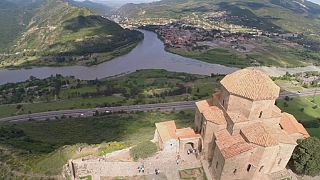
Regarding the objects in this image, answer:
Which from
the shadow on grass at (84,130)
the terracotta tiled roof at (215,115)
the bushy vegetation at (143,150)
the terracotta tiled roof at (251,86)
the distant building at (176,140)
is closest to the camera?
the terracotta tiled roof at (251,86)

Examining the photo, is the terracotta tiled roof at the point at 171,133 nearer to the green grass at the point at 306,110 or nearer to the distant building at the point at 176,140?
the distant building at the point at 176,140

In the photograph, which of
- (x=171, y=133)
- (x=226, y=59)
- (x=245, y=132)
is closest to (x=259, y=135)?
(x=245, y=132)

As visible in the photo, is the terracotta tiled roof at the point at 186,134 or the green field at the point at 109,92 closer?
the terracotta tiled roof at the point at 186,134

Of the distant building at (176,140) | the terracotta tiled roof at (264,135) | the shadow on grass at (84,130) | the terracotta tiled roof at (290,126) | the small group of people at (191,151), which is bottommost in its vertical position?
the shadow on grass at (84,130)

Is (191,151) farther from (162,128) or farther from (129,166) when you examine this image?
(129,166)

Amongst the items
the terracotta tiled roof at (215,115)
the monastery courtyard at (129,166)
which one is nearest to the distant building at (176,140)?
the monastery courtyard at (129,166)

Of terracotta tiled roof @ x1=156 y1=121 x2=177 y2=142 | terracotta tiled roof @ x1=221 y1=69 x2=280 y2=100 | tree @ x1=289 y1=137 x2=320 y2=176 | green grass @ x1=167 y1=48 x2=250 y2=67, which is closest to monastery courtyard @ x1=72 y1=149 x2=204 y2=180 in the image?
terracotta tiled roof @ x1=156 y1=121 x2=177 y2=142
